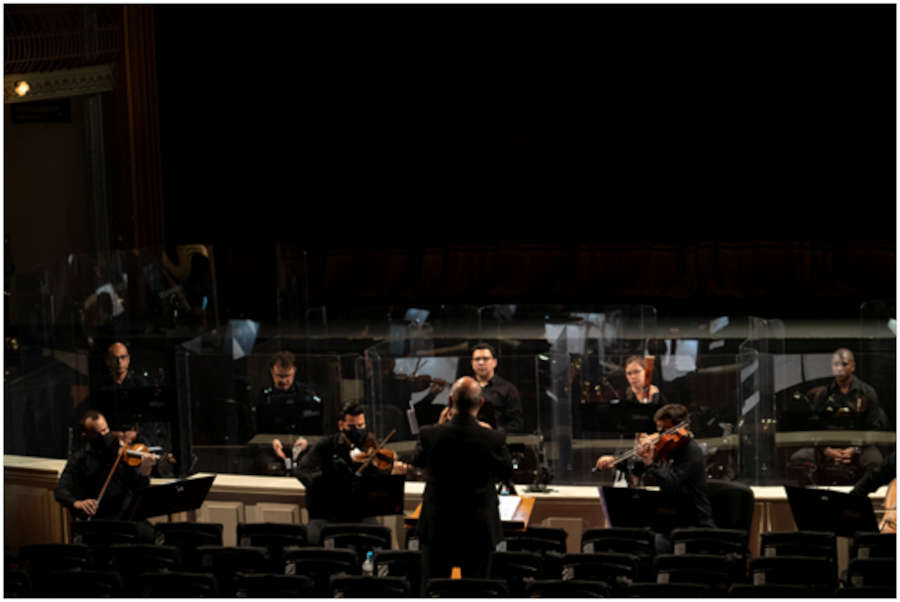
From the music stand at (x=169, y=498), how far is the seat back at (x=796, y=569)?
146 inches

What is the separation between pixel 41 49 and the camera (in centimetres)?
1672

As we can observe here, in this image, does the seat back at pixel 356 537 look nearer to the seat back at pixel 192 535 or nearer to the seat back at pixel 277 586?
the seat back at pixel 192 535

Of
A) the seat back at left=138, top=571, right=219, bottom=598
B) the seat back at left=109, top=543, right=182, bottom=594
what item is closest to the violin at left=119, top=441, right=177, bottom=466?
the seat back at left=109, top=543, right=182, bottom=594

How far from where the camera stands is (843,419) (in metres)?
9.69

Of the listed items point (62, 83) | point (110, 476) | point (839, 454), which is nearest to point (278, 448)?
point (110, 476)

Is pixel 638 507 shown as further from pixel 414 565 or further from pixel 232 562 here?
pixel 232 562

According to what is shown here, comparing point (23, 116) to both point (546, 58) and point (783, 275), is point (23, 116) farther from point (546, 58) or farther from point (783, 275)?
point (783, 275)

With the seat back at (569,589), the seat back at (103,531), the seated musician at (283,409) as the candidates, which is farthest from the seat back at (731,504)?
the seat back at (103,531)

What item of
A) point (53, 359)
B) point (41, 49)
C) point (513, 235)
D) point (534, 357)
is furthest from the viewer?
point (513, 235)

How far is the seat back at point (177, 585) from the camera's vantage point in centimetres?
688

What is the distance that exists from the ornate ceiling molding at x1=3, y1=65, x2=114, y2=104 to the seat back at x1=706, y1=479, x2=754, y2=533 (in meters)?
11.4

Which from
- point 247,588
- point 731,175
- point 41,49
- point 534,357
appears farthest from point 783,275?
point 247,588

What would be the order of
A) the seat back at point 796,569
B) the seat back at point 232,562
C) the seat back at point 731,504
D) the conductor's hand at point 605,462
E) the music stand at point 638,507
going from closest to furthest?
Result: 1. the seat back at point 796,569
2. the seat back at point 232,562
3. the music stand at point 638,507
4. the seat back at point 731,504
5. the conductor's hand at point 605,462

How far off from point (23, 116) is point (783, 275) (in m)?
11.3
